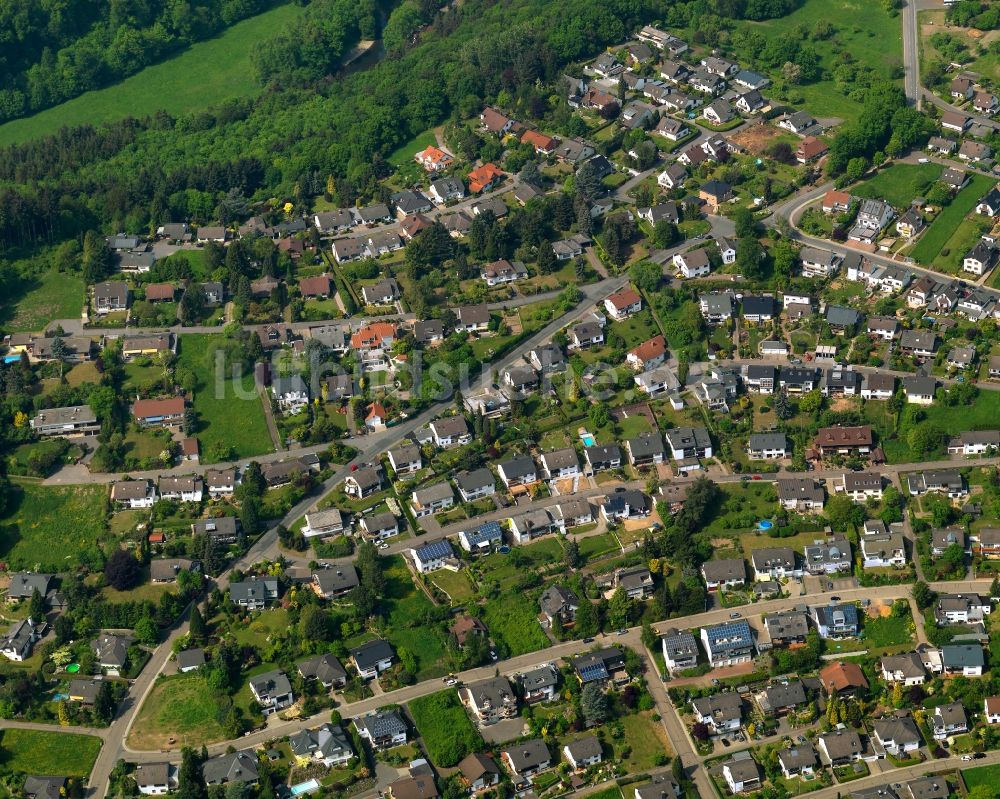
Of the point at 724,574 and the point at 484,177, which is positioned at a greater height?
the point at 484,177

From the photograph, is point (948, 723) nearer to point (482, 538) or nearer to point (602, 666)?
point (602, 666)

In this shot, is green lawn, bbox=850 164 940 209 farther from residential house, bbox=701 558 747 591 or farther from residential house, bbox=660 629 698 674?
residential house, bbox=660 629 698 674

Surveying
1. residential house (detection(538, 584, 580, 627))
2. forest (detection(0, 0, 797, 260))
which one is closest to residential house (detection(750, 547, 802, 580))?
residential house (detection(538, 584, 580, 627))

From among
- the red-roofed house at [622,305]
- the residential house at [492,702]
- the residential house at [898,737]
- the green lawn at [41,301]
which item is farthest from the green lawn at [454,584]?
the green lawn at [41,301]

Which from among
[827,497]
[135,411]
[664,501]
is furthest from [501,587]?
[135,411]

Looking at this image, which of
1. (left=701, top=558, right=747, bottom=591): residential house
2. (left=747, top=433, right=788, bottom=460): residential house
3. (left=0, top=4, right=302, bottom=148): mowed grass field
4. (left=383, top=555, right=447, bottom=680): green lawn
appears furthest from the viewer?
(left=0, top=4, right=302, bottom=148): mowed grass field

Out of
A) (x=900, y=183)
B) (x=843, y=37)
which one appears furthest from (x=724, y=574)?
(x=843, y=37)

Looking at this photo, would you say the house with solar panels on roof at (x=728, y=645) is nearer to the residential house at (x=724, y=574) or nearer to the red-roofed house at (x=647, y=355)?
the residential house at (x=724, y=574)
